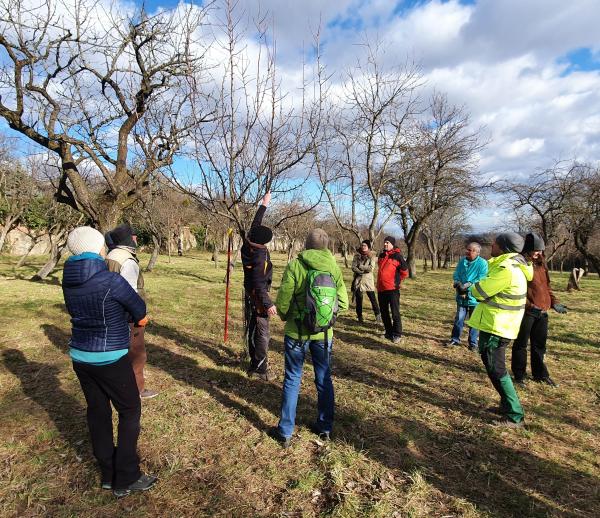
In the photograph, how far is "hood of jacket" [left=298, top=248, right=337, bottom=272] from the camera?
316 centimetres

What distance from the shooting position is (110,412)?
8.50 ft

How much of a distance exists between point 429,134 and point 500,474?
13.8 meters

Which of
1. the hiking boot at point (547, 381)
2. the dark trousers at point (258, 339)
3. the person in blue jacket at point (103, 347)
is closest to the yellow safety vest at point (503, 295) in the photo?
the hiking boot at point (547, 381)

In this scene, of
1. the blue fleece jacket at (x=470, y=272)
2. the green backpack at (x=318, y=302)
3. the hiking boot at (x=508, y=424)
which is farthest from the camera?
the blue fleece jacket at (x=470, y=272)

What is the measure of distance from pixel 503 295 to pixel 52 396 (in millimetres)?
5115

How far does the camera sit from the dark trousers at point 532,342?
4762 millimetres

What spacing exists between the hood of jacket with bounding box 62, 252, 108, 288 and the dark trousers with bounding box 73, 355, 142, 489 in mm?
568

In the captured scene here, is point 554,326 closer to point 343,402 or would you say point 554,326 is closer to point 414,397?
point 414,397

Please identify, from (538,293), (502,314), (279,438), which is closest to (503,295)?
(502,314)

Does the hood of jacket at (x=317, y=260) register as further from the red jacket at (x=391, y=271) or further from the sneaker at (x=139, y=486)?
the red jacket at (x=391, y=271)

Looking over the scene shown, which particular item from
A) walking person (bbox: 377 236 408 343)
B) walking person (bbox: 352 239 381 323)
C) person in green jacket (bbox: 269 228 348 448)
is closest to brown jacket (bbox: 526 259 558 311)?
walking person (bbox: 377 236 408 343)

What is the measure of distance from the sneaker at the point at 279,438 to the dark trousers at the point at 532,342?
3.34 m

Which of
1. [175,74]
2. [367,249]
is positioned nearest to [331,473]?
[367,249]

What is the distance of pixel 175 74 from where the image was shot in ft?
23.6
